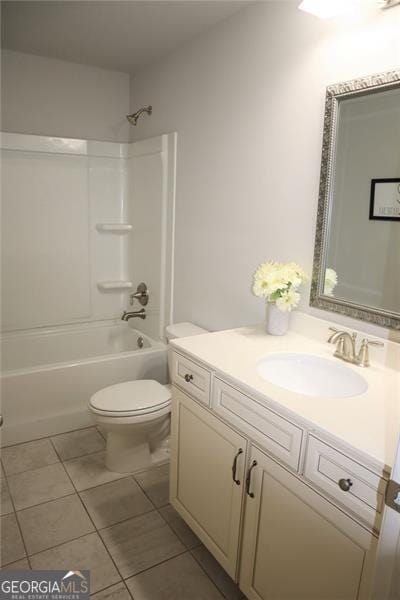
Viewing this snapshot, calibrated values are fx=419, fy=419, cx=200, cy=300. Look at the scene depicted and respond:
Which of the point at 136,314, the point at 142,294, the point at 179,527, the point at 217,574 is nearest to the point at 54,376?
the point at 136,314

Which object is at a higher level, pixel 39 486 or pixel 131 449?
pixel 131 449

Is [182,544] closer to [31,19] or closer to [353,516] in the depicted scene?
[353,516]

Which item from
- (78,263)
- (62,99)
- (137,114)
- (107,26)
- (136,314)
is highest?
(107,26)

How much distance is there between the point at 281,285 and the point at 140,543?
49.7 inches

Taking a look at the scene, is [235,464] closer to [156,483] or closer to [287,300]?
[287,300]

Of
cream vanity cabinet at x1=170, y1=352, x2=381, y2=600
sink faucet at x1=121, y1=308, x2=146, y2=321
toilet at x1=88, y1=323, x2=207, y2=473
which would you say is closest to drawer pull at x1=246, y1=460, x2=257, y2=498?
cream vanity cabinet at x1=170, y1=352, x2=381, y2=600

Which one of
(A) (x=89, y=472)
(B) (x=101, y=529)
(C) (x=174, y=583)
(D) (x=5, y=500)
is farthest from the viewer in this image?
(A) (x=89, y=472)

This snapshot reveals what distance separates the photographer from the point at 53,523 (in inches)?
74.8

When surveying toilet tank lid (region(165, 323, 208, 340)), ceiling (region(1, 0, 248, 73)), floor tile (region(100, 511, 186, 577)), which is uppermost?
ceiling (region(1, 0, 248, 73))

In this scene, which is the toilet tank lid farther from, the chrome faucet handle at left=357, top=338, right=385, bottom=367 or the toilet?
the chrome faucet handle at left=357, top=338, right=385, bottom=367

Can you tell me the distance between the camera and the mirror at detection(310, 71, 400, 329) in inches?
58.0

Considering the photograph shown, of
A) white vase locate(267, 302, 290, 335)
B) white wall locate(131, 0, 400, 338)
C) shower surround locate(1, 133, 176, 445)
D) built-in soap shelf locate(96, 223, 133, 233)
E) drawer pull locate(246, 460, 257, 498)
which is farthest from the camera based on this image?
built-in soap shelf locate(96, 223, 133, 233)

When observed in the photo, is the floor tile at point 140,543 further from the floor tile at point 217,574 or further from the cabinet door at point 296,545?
the cabinet door at point 296,545

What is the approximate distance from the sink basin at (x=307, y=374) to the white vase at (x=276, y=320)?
22 cm
